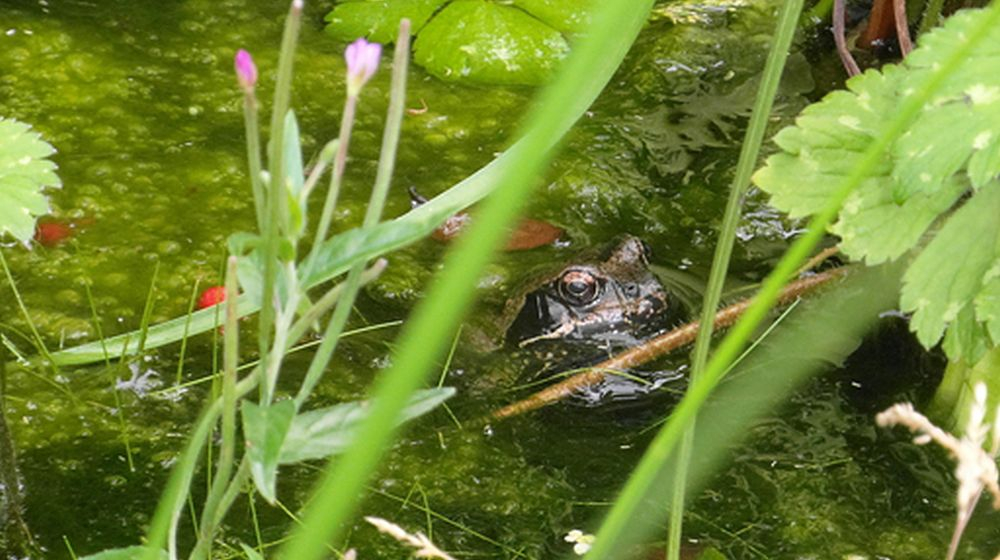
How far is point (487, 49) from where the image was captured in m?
2.55

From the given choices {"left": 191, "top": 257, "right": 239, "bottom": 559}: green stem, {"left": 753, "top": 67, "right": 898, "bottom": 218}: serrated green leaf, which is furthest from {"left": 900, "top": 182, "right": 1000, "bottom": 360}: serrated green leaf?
{"left": 191, "top": 257, "right": 239, "bottom": 559}: green stem

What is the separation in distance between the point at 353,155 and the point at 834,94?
3.58 feet

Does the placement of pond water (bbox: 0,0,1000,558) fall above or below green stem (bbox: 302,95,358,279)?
below

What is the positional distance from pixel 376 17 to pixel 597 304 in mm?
896

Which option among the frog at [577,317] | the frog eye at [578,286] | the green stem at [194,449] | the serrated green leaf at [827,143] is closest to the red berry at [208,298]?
the frog at [577,317]

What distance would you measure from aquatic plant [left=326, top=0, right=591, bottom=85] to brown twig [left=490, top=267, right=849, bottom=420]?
81cm

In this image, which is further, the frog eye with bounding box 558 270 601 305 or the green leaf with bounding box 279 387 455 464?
the frog eye with bounding box 558 270 601 305

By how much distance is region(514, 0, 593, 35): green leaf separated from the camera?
8.56 feet

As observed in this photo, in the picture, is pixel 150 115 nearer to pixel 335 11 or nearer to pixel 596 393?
pixel 335 11

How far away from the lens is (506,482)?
1.66 metres

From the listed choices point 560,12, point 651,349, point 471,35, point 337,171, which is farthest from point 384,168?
point 560,12

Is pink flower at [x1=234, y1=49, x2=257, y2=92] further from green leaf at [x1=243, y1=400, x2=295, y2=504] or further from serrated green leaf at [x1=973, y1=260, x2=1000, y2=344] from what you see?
serrated green leaf at [x1=973, y1=260, x2=1000, y2=344]

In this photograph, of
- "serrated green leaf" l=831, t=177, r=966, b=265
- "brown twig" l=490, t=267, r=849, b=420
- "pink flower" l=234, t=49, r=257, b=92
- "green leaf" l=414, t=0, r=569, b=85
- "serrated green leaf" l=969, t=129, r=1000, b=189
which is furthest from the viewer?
"green leaf" l=414, t=0, r=569, b=85

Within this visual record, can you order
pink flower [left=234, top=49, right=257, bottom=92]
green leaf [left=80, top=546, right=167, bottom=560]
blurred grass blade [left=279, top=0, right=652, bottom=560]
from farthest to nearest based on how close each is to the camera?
green leaf [left=80, top=546, right=167, bottom=560]
pink flower [left=234, top=49, right=257, bottom=92]
blurred grass blade [left=279, top=0, right=652, bottom=560]
